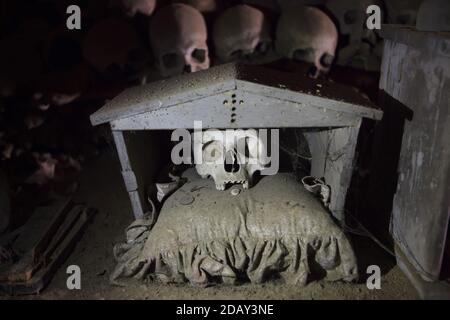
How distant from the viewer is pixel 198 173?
3.70 m

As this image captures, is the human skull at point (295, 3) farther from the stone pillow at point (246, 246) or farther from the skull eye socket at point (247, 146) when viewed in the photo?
the stone pillow at point (246, 246)

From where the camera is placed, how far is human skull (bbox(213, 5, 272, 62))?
4156 millimetres

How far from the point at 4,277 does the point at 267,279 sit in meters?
2.11

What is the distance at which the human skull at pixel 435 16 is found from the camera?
2768mm

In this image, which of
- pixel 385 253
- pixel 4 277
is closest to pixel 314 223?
pixel 385 253

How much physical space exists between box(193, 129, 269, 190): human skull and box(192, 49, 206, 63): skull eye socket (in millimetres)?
1325

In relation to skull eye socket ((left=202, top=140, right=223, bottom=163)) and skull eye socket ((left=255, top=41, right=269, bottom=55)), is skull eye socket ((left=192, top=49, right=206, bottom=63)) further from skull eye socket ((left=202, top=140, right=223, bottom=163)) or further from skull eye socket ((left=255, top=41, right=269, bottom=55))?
skull eye socket ((left=202, top=140, right=223, bottom=163))

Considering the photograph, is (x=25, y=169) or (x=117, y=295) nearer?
(x=117, y=295)

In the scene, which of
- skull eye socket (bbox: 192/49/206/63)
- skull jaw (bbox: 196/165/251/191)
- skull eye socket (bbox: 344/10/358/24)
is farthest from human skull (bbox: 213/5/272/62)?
skull jaw (bbox: 196/165/251/191)

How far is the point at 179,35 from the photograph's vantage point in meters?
4.11

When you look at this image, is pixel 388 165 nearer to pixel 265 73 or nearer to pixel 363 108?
pixel 363 108

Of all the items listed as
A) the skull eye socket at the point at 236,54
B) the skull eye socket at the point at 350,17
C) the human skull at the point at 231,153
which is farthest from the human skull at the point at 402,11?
the human skull at the point at 231,153

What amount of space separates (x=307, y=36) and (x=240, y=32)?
0.71 meters

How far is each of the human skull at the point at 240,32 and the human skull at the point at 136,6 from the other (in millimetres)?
743
